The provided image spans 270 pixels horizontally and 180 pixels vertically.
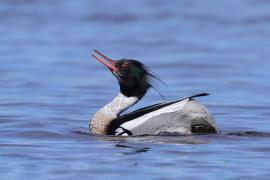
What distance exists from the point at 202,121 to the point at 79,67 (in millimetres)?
10339

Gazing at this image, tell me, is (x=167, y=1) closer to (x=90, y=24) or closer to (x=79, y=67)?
(x=90, y=24)

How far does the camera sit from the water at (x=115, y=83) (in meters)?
13.5

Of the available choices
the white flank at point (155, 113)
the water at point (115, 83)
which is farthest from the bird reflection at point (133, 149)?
the white flank at point (155, 113)

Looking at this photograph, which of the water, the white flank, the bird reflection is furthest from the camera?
the white flank

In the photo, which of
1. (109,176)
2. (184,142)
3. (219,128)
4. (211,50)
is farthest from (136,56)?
(109,176)

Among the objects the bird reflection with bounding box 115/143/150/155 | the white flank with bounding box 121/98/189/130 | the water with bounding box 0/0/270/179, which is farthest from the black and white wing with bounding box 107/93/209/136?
the bird reflection with bounding box 115/143/150/155

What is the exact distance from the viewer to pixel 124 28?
3253 cm

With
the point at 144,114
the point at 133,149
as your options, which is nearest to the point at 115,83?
the point at 144,114

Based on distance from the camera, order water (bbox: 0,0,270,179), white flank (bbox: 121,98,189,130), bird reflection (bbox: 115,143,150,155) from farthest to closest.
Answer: white flank (bbox: 121,98,189,130), bird reflection (bbox: 115,143,150,155), water (bbox: 0,0,270,179)

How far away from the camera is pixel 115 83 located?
23.3 meters

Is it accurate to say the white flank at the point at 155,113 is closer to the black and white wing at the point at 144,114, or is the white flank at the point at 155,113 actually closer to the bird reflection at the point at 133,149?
the black and white wing at the point at 144,114

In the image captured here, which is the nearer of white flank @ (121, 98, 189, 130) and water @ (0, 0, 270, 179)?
water @ (0, 0, 270, 179)

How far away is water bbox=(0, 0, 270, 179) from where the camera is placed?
44.4 ft

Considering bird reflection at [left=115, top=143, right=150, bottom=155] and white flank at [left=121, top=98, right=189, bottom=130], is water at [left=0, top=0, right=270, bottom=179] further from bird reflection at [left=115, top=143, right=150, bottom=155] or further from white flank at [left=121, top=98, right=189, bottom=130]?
white flank at [left=121, top=98, right=189, bottom=130]
